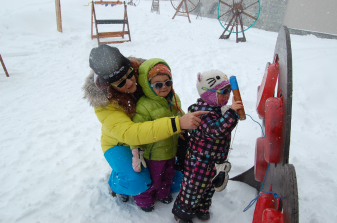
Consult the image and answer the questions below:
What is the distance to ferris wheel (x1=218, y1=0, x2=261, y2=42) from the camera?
759 centimetres

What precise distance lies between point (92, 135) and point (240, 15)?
7.43 m

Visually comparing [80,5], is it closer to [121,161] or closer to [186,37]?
[186,37]

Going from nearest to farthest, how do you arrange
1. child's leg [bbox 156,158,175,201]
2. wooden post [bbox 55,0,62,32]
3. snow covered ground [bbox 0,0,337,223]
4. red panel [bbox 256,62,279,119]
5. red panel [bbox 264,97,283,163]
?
red panel [bbox 264,97,283,163] < red panel [bbox 256,62,279,119] < snow covered ground [bbox 0,0,337,223] < child's leg [bbox 156,158,175,201] < wooden post [bbox 55,0,62,32]

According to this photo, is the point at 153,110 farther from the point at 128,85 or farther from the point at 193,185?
the point at 193,185

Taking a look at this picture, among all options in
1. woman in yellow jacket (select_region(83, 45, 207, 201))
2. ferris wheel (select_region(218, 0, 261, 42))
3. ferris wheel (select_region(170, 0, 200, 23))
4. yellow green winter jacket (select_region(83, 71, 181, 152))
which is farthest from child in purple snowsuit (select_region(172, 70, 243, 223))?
ferris wheel (select_region(170, 0, 200, 23))

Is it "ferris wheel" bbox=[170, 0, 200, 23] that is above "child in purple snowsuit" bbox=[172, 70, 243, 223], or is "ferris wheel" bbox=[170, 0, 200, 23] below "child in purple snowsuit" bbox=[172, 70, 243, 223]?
above

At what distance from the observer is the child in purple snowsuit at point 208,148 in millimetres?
1510

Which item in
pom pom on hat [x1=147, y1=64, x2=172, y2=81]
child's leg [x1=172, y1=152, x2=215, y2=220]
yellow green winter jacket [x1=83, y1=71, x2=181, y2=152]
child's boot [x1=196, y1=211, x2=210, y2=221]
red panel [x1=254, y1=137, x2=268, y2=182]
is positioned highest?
pom pom on hat [x1=147, y1=64, x2=172, y2=81]

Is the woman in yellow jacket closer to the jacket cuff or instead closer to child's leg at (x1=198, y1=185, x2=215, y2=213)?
the jacket cuff

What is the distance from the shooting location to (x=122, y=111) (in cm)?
179

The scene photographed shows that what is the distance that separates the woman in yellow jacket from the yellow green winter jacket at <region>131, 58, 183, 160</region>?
8cm

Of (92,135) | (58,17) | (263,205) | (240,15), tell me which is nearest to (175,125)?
(263,205)

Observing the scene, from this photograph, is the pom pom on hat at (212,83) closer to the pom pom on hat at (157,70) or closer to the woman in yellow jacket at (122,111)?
the woman in yellow jacket at (122,111)

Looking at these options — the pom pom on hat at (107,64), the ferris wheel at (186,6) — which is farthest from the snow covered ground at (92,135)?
the ferris wheel at (186,6)
